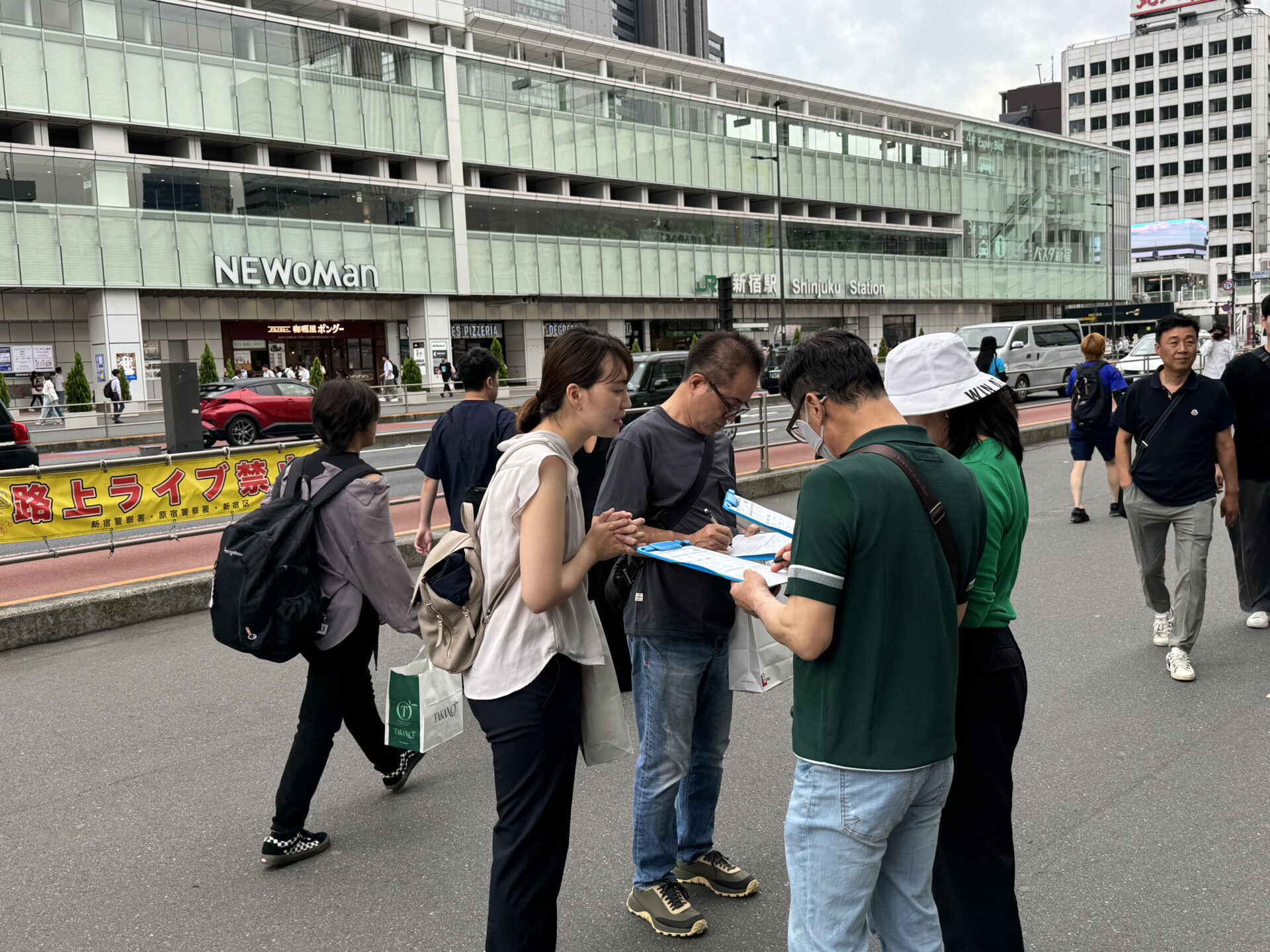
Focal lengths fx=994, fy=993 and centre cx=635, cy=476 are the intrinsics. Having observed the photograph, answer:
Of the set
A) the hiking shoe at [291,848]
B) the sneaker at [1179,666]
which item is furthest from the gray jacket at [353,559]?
the sneaker at [1179,666]

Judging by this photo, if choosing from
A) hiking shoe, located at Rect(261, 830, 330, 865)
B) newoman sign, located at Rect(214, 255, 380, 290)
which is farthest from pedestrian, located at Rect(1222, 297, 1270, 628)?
newoman sign, located at Rect(214, 255, 380, 290)

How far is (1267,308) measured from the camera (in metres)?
5.65

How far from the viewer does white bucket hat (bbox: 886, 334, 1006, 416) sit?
243 centimetres

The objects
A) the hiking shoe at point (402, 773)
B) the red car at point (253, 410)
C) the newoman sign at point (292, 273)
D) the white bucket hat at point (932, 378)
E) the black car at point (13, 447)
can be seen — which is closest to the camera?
the white bucket hat at point (932, 378)

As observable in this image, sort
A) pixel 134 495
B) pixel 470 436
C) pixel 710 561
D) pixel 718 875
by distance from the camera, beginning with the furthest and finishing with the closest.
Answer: pixel 134 495 < pixel 470 436 < pixel 718 875 < pixel 710 561

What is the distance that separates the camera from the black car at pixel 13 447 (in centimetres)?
1181

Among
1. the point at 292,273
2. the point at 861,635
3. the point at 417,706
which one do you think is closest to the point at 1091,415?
the point at 417,706

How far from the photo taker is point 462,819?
398 centimetres

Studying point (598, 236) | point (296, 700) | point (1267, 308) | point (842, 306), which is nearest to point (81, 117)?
point (598, 236)

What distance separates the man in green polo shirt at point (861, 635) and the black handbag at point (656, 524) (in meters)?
1.04

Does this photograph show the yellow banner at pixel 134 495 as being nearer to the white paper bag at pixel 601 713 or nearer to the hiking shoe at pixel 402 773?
the hiking shoe at pixel 402 773

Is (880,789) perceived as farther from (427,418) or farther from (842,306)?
(842,306)

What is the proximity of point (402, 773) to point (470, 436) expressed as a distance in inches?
77.2

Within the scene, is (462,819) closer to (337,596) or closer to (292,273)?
(337,596)
